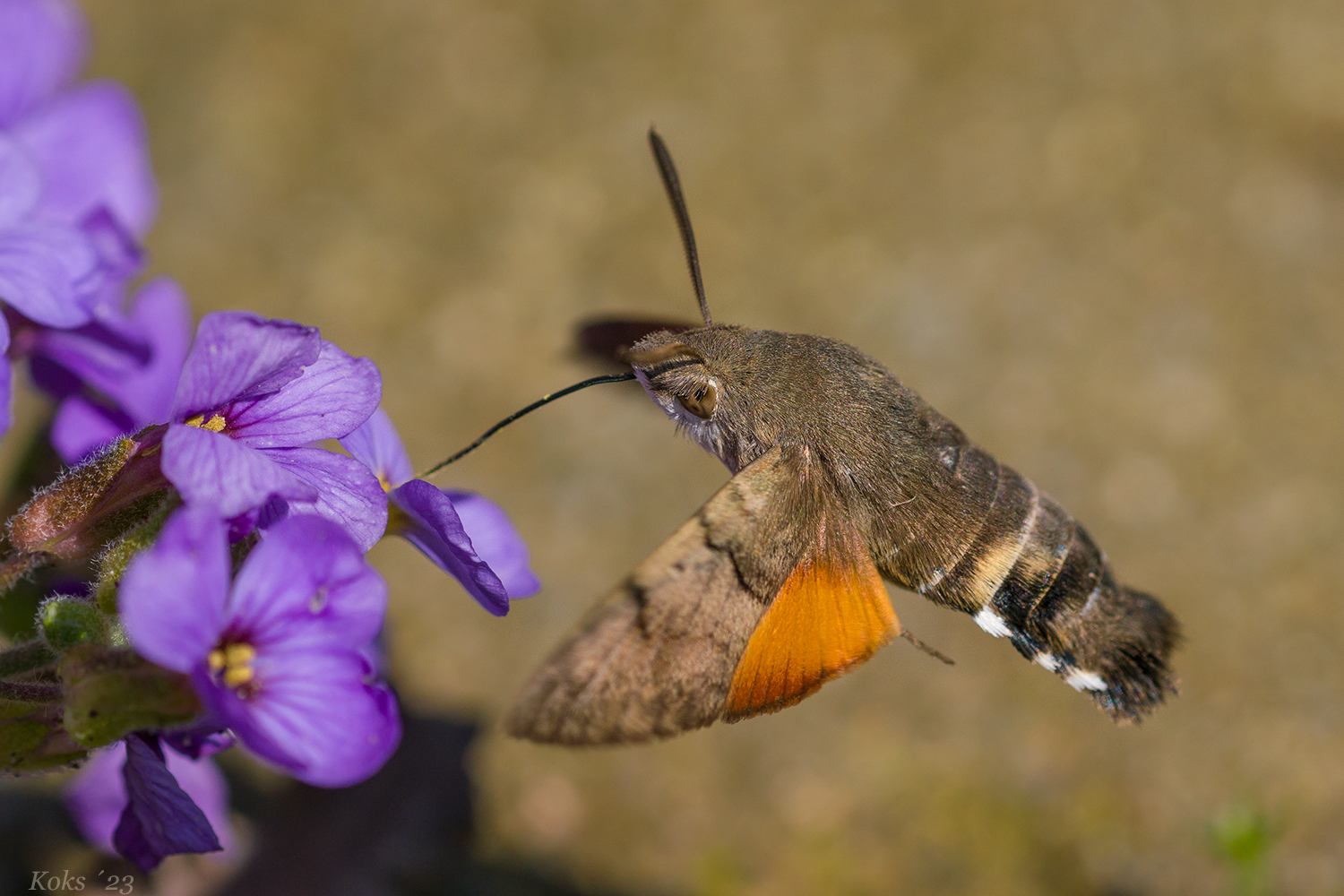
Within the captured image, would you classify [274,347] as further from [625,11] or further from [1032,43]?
[1032,43]

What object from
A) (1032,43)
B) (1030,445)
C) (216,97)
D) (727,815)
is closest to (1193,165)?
(1032,43)

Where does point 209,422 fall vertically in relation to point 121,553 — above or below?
above

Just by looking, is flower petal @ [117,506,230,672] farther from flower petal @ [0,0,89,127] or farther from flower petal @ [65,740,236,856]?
flower petal @ [0,0,89,127]

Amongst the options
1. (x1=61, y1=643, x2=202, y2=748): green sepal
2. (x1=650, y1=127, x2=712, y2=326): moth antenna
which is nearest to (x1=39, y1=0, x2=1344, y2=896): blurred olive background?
(x1=650, y1=127, x2=712, y2=326): moth antenna

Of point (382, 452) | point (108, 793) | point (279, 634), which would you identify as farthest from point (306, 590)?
point (108, 793)

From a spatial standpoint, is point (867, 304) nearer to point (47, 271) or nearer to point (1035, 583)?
point (1035, 583)
